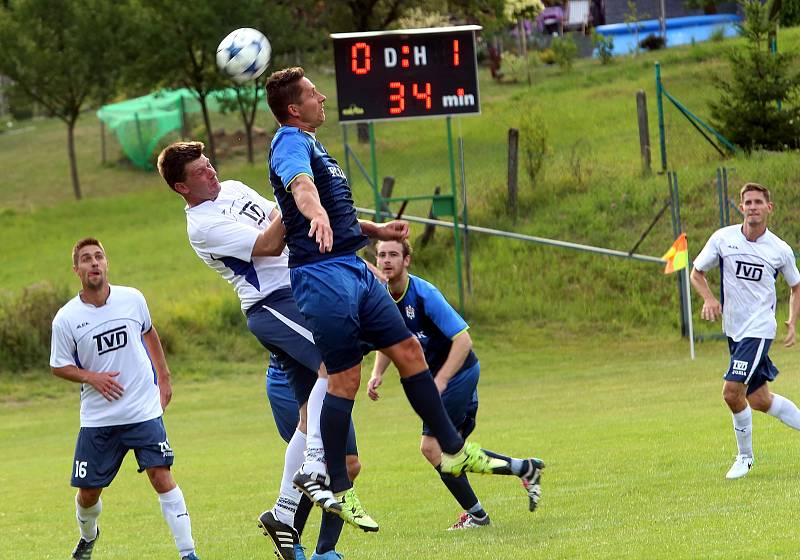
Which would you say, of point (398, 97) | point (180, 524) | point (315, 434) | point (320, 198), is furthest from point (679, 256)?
point (320, 198)

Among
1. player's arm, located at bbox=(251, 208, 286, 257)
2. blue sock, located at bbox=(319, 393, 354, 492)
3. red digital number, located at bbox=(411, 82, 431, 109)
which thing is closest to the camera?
blue sock, located at bbox=(319, 393, 354, 492)

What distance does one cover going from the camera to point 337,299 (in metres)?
6.94

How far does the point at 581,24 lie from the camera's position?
61562mm

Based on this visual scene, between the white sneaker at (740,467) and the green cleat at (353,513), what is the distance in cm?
352

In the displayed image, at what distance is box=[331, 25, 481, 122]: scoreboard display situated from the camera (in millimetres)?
21234

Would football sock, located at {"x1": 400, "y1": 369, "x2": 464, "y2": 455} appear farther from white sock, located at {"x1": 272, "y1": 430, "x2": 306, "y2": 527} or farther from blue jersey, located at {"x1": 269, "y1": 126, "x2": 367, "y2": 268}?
white sock, located at {"x1": 272, "y1": 430, "x2": 306, "y2": 527}

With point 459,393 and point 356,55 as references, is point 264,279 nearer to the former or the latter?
point 459,393

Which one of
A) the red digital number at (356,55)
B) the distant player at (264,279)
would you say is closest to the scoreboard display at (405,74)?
the red digital number at (356,55)

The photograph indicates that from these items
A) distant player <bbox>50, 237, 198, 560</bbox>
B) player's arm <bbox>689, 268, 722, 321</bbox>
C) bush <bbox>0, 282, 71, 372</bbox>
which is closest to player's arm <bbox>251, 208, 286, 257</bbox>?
distant player <bbox>50, 237, 198, 560</bbox>

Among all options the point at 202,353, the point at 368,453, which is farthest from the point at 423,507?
the point at 202,353

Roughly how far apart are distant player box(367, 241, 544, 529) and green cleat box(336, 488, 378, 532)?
1.37 meters

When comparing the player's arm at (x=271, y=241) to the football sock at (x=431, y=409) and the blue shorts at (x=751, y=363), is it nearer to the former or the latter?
the football sock at (x=431, y=409)

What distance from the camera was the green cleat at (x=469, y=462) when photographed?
7.11 m

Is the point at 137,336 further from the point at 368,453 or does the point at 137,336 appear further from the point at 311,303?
the point at 368,453
